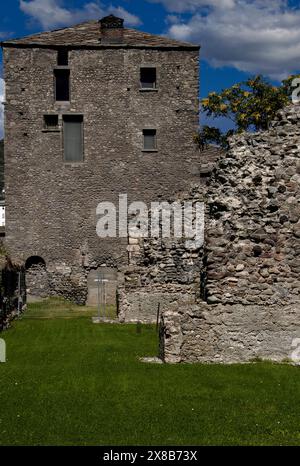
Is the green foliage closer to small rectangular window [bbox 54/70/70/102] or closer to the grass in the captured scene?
small rectangular window [bbox 54/70/70/102]

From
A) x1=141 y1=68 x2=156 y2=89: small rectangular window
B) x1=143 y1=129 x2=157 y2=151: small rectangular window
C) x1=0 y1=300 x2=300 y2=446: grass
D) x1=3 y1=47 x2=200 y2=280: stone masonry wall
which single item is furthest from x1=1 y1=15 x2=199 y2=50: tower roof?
x1=0 y1=300 x2=300 y2=446: grass

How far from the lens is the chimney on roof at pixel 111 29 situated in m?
35.5

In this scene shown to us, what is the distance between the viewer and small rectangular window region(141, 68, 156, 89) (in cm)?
3534

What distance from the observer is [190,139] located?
35.3 meters

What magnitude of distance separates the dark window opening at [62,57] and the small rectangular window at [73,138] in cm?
285

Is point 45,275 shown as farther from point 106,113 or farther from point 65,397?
point 65,397

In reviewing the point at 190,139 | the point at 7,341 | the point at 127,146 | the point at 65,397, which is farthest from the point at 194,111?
the point at 65,397

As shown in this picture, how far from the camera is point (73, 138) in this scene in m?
34.6

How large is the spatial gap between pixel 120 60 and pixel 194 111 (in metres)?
4.60

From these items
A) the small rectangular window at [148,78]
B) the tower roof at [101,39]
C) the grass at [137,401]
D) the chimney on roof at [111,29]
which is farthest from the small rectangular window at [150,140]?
the grass at [137,401]

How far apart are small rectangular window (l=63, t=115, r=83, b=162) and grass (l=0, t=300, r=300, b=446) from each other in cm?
2180

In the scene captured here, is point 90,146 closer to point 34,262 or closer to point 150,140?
point 150,140

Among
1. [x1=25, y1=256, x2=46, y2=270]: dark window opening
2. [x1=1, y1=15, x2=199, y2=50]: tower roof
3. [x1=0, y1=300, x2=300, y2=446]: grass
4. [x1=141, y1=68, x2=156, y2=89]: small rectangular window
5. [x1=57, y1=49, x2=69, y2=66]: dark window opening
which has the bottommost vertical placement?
[x1=0, y1=300, x2=300, y2=446]: grass

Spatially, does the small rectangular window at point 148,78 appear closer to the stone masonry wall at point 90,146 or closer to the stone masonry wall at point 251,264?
the stone masonry wall at point 90,146
